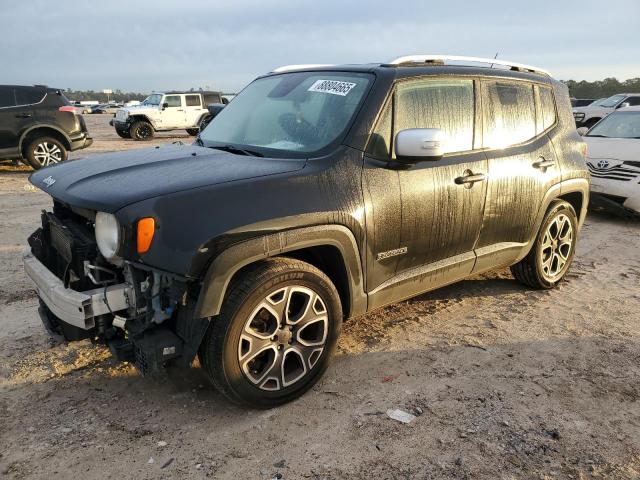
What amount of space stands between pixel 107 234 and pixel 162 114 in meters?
20.5

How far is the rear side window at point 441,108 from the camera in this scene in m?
3.36

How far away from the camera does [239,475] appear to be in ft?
8.04

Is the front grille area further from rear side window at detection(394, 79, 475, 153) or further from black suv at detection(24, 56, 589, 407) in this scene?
rear side window at detection(394, 79, 475, 153)

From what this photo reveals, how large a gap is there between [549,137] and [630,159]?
413 centimetres

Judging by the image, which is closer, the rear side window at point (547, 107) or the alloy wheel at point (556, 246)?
the rear side window at point (547, 107)

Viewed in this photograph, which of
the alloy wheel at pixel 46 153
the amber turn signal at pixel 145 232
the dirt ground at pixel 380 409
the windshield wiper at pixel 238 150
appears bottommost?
the dirt ground at pixel 380 409

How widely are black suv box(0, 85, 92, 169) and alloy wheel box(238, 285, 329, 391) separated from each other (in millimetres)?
9887

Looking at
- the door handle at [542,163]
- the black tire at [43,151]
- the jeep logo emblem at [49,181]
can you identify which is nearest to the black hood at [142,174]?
the jeep logo emblem at [49,181]

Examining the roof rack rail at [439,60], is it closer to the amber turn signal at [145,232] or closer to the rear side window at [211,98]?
the amber turn signal at [145,232]

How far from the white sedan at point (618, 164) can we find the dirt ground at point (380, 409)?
150 inches

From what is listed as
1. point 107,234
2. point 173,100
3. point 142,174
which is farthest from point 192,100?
point 107,234

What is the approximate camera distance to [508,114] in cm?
404

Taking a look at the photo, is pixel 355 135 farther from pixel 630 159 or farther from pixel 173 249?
pixel 630 159

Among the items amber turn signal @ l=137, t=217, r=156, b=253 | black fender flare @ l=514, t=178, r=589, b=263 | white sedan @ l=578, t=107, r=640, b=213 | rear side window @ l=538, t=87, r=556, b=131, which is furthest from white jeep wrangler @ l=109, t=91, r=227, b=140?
amber turn signal @ l=137, t=217, r=156, b=253
